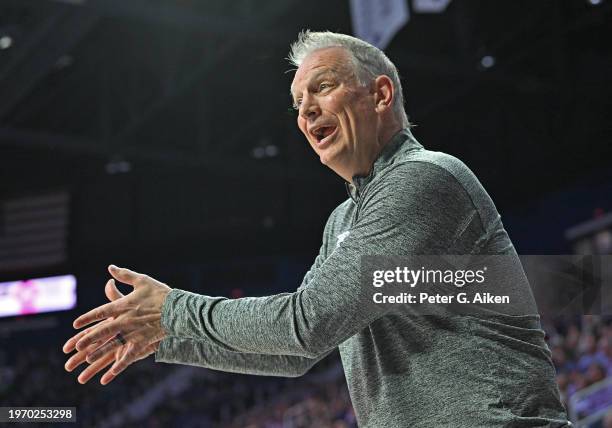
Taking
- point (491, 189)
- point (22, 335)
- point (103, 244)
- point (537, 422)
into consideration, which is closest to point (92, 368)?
point (537, 422)

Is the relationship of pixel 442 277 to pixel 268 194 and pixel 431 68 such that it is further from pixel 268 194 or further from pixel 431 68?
pixel 268 194

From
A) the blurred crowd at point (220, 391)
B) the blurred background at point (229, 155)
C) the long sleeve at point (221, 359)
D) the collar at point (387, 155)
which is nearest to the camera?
the collar at point (387, 155)

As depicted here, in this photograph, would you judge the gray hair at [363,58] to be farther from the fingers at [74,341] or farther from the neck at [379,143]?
the fingers at [74,341]

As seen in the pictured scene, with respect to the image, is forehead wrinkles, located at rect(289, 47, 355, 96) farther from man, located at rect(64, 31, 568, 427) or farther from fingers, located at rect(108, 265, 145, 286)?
fingers, located at rect(108, 265, 145, 286)

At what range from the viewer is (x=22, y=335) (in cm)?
1515

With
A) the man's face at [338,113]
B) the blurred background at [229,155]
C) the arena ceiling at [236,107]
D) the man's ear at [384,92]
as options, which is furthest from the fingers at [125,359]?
the arena ceiling at [236,107]

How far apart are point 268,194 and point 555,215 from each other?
4.10m

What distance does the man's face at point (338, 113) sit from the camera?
56.8 inches

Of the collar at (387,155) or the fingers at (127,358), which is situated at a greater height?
the collar at (387,155)

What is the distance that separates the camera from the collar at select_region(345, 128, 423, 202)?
1.41 metres

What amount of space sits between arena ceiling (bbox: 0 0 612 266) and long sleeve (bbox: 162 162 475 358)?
5.82m

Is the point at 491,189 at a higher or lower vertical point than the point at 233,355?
higher

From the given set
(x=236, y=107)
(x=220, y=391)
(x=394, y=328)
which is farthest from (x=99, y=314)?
(x=220, y=391)

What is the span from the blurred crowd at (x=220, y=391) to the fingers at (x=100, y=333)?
6319 mm
